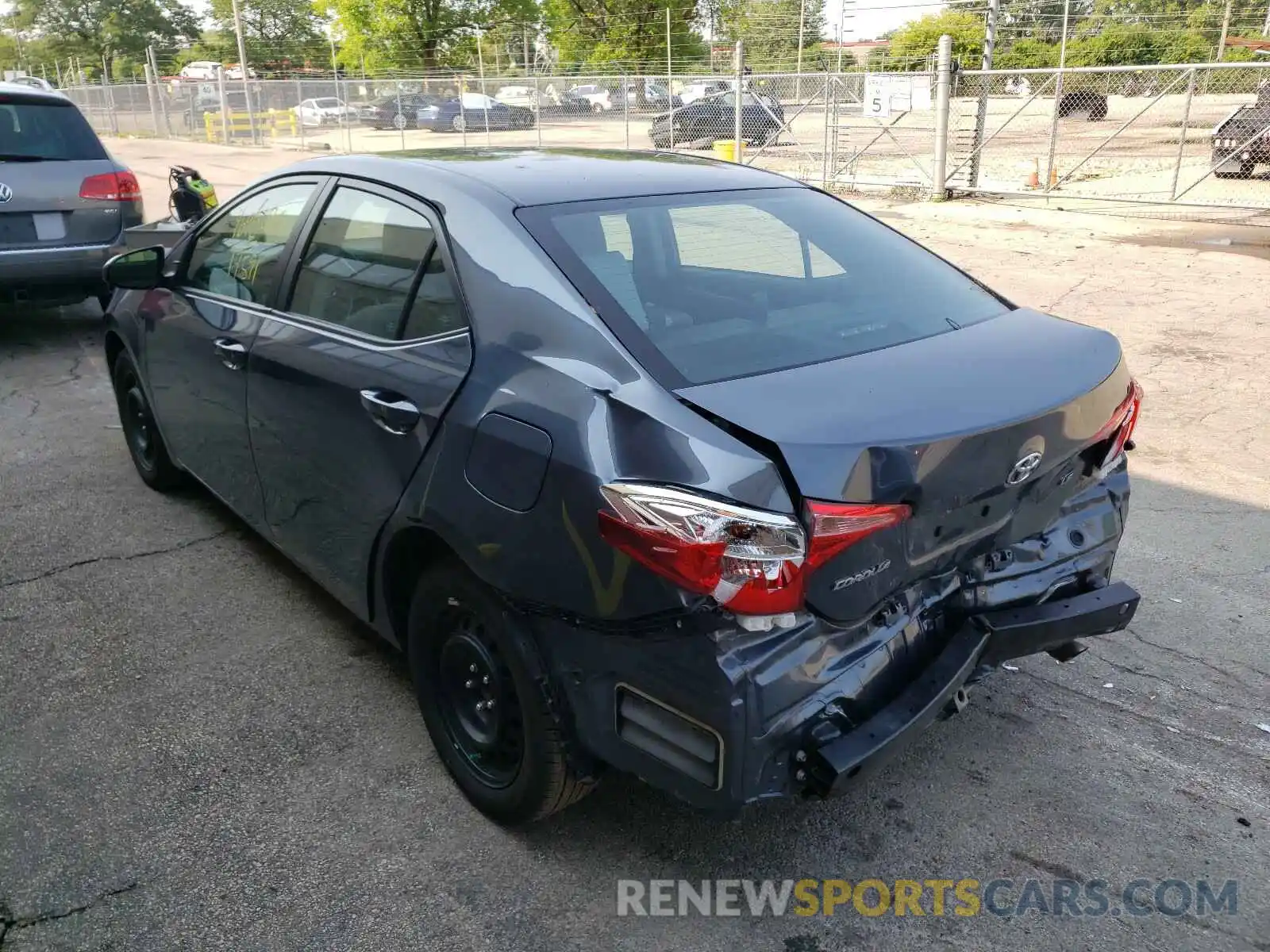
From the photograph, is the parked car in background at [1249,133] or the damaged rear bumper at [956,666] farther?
the parked car in background at [1249,133]

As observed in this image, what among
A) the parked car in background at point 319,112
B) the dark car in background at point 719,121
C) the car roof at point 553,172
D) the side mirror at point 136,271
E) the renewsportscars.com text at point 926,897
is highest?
the parked car in background at point 319,112

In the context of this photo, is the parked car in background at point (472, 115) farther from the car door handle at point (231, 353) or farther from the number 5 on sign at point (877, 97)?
the car door handle at point (231, 353)

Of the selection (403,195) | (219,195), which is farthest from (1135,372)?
(219,195)

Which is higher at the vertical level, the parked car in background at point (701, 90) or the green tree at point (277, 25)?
the green tree at point (277, 25)

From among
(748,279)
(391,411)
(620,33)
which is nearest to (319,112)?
(620,33)

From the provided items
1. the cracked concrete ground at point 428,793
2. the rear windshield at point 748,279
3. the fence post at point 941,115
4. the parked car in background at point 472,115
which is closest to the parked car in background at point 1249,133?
the fence post at point 941,115

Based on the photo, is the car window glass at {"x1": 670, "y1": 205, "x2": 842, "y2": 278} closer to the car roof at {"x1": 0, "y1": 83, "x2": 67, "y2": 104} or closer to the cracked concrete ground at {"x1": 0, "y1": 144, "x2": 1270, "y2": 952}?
the cracked concrete ground at {"x1": 0, "y1": 144, "x2": 1270, "y2": 952}

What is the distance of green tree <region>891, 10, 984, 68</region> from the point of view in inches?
1674

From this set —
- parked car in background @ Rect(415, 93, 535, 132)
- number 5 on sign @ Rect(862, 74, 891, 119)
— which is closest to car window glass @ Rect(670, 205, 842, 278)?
number 5 on sign @ Rect(862, 74, 891, 119)

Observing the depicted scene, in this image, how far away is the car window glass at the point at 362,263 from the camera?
9.74ft

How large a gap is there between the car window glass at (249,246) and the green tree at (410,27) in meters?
48.4

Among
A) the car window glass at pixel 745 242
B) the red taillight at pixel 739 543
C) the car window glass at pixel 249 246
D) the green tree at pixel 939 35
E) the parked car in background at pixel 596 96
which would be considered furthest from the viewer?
the green tree at pixel 939 35

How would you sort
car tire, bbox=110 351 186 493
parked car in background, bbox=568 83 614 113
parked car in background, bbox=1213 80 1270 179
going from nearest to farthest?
car tire, bbox=110 351 186 493 → parked car in background, bbox=1213 80 1270 179 → parked car in background, bbox=568 83 614 113

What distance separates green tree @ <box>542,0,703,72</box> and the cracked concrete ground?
148 ft
